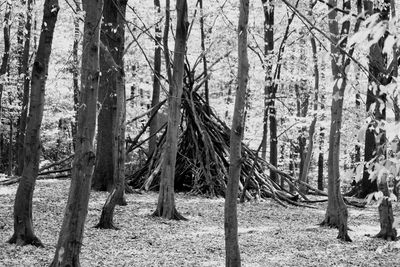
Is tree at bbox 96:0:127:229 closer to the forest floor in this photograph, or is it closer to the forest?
the forest

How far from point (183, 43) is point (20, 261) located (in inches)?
200

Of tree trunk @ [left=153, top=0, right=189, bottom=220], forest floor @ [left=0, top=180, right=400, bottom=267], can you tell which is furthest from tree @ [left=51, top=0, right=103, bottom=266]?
tree trunk @ [left=153, top=0, right=189, bottom=220]

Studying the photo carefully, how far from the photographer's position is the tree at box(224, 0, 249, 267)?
562 cm

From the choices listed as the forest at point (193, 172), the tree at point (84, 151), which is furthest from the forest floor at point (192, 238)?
the tree at point (84, 151)

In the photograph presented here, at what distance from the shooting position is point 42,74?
6297 mm

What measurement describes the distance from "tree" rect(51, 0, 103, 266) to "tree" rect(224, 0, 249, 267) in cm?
164

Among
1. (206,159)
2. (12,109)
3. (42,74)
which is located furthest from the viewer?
(12,109)

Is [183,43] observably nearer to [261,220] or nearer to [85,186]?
[261,220]

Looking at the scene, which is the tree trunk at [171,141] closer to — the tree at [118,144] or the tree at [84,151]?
the tree at [118,144]

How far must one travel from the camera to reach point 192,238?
838cm

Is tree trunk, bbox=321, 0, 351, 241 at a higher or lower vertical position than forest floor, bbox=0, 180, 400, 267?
higher

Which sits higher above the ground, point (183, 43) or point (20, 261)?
point (183, 43)

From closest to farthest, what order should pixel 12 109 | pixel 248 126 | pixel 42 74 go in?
1. pixel 42 74
2. pixel 12 109
3. pixel 248 126

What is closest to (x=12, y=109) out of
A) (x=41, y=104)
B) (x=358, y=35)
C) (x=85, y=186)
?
(x=41, y=104)
